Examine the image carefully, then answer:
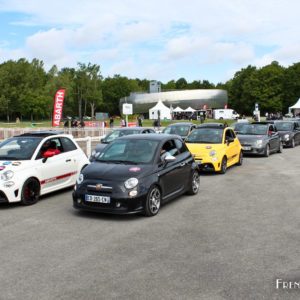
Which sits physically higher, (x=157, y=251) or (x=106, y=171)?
(x=106, y=171)

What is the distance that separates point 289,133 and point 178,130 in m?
8.48

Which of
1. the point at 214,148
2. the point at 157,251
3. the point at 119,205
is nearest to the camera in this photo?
the point at 157,251

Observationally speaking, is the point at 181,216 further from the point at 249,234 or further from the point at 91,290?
the point at 91,290

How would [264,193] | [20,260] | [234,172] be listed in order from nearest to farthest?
[20,260], [264,193], [234,172]

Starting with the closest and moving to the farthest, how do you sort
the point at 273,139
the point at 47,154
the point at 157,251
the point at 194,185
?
1. the point at 157,251
2. the point at 47,154
3. the point at 194,185
4. the point at 273,139

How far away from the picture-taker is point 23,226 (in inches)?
273

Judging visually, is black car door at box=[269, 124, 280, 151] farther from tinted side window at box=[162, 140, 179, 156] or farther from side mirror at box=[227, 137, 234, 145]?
tinted side window at box=[162, 140, 179, 156]

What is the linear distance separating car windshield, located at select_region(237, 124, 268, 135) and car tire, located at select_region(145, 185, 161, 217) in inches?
488

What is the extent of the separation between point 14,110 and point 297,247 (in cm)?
10538

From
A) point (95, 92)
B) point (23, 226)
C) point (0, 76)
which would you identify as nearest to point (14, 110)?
point (0, 76)

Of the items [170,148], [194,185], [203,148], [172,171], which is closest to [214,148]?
[203,148]

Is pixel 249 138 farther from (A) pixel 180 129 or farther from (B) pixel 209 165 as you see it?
(B) pixel 209 165

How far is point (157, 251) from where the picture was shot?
18.1 feet

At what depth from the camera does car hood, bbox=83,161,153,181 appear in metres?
7.34
